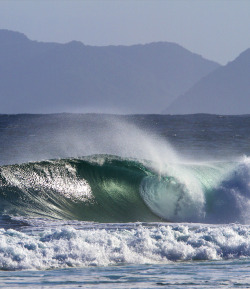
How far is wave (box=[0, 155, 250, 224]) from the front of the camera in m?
19.7

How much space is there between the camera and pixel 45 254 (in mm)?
12852

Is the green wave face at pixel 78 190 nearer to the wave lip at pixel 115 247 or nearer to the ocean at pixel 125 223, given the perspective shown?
the ocean at pixel 125 223

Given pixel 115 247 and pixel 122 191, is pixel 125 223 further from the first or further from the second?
pixel 122 191

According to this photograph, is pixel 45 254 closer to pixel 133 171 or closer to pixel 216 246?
pixel 216 246

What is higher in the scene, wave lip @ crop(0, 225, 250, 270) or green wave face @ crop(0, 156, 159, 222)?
green wave face @ crop(0, 156, 159, 222)

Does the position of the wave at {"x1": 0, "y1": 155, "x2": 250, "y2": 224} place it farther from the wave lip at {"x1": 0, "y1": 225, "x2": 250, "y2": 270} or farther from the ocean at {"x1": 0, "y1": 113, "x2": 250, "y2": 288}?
the wave lip at {"x1": 0, "y1": 225, "x2": 250, "y2": 270}

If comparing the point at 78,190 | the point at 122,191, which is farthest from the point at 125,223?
the point at 122,191

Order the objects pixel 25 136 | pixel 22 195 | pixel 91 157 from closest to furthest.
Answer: pixel 22 195, pixel 91 157, pixel 25 136

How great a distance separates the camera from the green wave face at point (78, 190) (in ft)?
63.4

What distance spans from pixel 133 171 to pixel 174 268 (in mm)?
→ 10813

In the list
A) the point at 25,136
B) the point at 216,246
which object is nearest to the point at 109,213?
the point at 216,246

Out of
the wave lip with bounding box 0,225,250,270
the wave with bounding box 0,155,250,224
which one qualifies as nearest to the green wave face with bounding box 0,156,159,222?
the wave with bounding box 0,155,250,224

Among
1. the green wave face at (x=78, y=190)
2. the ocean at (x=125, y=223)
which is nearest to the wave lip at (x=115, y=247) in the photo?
the ocean at (x=125, y=223)

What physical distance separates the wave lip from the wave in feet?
14.3
